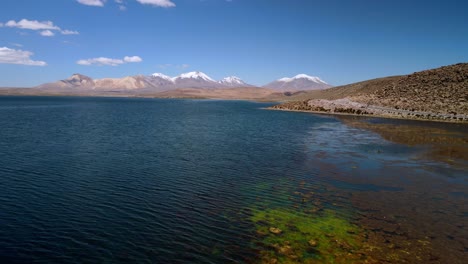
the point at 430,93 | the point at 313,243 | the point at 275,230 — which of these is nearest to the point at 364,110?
the point at 430,93

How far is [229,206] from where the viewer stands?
Answer: 64.8 feet

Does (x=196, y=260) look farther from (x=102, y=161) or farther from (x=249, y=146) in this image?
(x=249, y=146)

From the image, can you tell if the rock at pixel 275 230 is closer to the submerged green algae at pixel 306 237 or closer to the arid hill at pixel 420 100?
the submerged green algae at pixel 306 237

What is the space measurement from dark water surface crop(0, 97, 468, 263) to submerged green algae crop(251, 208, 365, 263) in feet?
0.17

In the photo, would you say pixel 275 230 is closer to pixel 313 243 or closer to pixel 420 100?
pixel 313 243

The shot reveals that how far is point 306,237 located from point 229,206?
5.35m

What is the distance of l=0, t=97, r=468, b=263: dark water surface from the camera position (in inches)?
565

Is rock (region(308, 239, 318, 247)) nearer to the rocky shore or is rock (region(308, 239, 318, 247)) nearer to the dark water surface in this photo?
the dark water surface

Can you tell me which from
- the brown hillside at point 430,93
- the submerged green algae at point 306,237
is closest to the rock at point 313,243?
the submerged green algae at point 306,237

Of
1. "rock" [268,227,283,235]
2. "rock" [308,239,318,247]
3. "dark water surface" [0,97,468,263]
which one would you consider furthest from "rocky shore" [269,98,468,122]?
"rock" [308,239,318,247]

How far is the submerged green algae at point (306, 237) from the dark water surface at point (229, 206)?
0.05m

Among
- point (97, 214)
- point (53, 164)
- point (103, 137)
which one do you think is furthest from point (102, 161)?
point (103, 137)

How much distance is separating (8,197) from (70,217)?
5832mm

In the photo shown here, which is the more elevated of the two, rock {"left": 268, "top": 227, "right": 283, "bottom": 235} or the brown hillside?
the brown hillside
